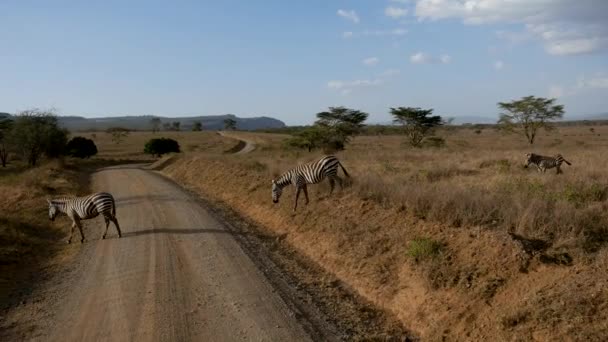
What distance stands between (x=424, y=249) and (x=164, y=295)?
16.2 ft

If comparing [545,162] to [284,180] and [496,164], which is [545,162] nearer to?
[496,164]

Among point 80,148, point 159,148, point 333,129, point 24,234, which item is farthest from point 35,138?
point 24,234

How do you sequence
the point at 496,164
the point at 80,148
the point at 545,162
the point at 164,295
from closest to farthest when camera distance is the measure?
1. the point at 164,295
2. the point at 545,162
3. the point at 496,164
4. the point at 80,148

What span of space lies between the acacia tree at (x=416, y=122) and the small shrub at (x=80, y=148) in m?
40.6

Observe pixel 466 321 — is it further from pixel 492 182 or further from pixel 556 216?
pixel 492 182

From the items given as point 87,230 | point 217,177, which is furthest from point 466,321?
point 217,177

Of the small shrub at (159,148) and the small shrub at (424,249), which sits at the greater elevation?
the small shrub at (424,249)

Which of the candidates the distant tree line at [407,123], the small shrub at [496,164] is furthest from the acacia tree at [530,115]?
the small shrub at [496,164]

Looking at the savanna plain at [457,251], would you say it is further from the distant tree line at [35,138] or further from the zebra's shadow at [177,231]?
the distant tree line at [35,138]

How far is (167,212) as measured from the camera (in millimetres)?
17641

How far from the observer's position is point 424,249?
28.7 ft

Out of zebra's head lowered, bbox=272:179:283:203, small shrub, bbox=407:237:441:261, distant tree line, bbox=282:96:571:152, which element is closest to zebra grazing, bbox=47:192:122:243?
zebra's head lowered, bbox=272:179:283:203

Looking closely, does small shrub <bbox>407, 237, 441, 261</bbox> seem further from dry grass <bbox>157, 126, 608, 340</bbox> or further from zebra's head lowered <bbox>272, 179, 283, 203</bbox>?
zebra's head lowered <bbox>272, 179, 283, 203</bbox>

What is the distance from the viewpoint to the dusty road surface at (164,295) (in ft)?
24.5
